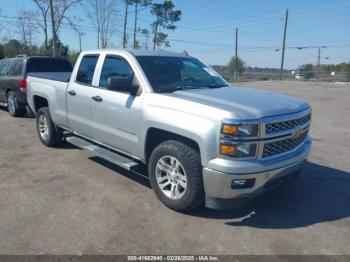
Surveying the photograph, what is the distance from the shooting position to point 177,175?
3955 mm

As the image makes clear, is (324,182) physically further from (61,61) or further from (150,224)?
(61,61)

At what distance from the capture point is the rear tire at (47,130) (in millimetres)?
6445

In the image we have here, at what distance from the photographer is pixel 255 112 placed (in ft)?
11.3

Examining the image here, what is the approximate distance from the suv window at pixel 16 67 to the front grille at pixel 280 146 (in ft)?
27.5

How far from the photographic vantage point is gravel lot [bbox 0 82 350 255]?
3.33m

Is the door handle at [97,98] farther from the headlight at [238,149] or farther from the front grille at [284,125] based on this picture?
the front grille at [284,125]

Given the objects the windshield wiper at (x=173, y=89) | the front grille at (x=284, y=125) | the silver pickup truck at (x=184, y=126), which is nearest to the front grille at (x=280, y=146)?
the silver pickup truck at (x=184, y=126)

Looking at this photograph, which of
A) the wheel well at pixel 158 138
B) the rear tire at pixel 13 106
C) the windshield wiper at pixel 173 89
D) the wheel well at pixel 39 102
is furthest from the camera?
the rear tire at pixel 13 106

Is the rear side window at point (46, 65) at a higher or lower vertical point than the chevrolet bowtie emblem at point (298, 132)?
higher

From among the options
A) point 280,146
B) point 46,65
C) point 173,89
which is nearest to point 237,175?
point 280,146

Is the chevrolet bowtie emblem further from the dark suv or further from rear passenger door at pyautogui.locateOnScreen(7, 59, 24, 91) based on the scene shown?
rear passenger door at pyautogui.locateOnScreen(7, 59, 24, 91)

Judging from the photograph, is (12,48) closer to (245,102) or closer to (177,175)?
(177,175)

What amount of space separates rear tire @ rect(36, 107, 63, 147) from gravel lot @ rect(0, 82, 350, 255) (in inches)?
33.8

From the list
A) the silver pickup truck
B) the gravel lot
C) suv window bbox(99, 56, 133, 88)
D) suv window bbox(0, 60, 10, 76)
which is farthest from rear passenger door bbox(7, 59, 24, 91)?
suv window bbox(99, 56, 133, 88)
